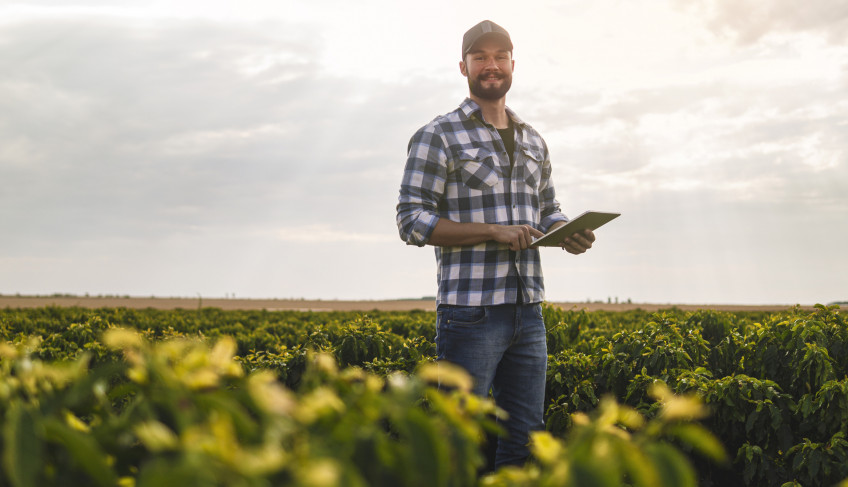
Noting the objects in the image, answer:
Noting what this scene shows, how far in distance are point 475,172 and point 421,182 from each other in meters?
0.33

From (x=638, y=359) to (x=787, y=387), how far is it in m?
1.05

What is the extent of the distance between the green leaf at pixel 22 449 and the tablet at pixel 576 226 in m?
2.53

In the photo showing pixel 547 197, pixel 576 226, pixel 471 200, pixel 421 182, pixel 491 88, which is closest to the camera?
pixel 576 226

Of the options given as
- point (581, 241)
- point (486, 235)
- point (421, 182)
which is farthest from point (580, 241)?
point (421, 182)

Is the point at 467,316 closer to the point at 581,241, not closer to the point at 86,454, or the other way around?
the point at 581,241

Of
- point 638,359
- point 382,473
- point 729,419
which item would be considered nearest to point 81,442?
point 382,473

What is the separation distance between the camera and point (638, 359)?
5.11 m

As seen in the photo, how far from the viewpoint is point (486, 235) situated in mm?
3357

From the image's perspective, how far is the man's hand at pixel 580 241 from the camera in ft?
11.6

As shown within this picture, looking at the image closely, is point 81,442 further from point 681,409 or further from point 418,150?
point 418,150

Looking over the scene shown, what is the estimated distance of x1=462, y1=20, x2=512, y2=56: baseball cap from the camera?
3.66 meters

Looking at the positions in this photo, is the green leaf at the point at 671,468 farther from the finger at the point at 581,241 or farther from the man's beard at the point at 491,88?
the man's beard at the point at 491,88

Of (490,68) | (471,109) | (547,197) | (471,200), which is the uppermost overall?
(490,68)

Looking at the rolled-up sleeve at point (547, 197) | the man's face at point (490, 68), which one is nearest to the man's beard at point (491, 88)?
the man's face at point (490, 68)
